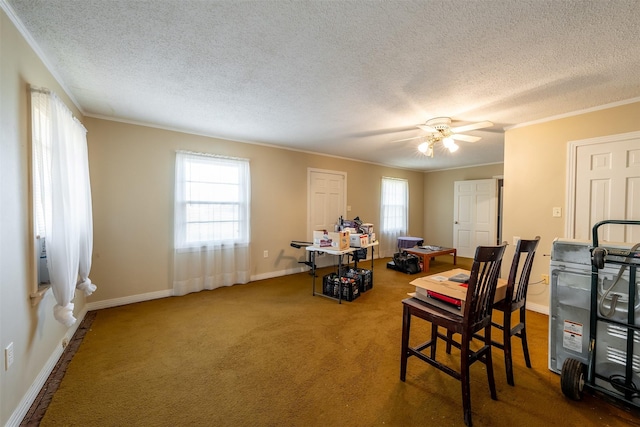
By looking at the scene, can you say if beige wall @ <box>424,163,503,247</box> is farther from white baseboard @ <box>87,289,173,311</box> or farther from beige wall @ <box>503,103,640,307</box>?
white baseboard @ <box>87,289,173,311</box>

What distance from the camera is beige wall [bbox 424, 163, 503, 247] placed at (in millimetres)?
6959

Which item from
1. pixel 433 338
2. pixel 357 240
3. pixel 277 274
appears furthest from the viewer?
pixel 277 274

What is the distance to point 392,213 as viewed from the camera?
22.3 feet

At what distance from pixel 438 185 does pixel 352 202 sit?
2.94 meters

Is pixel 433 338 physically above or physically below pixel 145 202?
below

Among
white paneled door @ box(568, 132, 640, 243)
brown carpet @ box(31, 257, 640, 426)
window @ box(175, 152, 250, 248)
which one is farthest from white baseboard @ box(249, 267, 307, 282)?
white paneled door @ box(568, 132, 640, 243)

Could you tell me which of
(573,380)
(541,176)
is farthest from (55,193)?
(541,176)

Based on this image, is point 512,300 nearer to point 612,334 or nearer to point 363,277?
point 612,334

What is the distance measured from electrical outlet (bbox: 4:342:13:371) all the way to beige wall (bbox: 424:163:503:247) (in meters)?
7.64

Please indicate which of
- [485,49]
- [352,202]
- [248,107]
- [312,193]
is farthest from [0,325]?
[352,202]

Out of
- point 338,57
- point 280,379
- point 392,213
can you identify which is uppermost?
point 338,57

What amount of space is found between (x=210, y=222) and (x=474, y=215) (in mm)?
6015

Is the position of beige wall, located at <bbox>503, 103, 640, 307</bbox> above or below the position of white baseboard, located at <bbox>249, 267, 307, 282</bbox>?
above

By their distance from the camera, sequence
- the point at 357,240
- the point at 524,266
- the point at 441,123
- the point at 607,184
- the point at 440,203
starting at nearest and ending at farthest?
the point at 524,266 < the point at 607,184 < the point at 441,123 < the point at 357,240 < the point at 440,203
